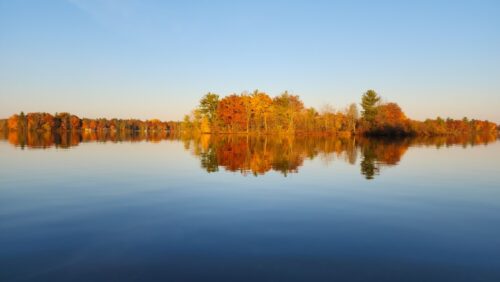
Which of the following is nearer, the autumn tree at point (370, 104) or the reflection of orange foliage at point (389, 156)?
the reflection of orange foliage at point (389, 156)

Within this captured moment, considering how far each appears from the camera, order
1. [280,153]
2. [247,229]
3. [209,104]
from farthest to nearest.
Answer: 1. [209,104]
2. [280,153]
3. [247,229]

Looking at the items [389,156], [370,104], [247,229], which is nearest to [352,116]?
[370,104]

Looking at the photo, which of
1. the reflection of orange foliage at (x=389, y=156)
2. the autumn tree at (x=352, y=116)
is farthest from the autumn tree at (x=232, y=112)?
the reflection of orange foliage at (x=389, y=156)

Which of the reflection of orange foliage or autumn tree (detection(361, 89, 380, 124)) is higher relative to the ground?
autumn tree (detection(361, 89, 380, 124))

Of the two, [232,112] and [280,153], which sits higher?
[232,112]

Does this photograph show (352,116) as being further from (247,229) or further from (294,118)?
(247,229)

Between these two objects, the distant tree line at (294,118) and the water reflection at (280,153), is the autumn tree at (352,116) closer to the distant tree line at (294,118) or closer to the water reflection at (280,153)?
the distant tree line at (294,118)

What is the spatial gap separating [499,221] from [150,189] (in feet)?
47.8

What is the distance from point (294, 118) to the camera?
378 ft

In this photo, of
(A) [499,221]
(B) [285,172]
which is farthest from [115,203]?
(A) [499,221]

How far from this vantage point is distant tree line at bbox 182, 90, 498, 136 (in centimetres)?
10838

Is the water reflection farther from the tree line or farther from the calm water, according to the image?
the tree line

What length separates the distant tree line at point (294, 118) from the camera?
108m

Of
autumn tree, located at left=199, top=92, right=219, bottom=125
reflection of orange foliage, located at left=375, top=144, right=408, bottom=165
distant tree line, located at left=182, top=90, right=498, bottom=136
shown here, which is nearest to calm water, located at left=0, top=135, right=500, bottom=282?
reflection of orange foliage, located at left=375, top=144, right=408, bottom=165
